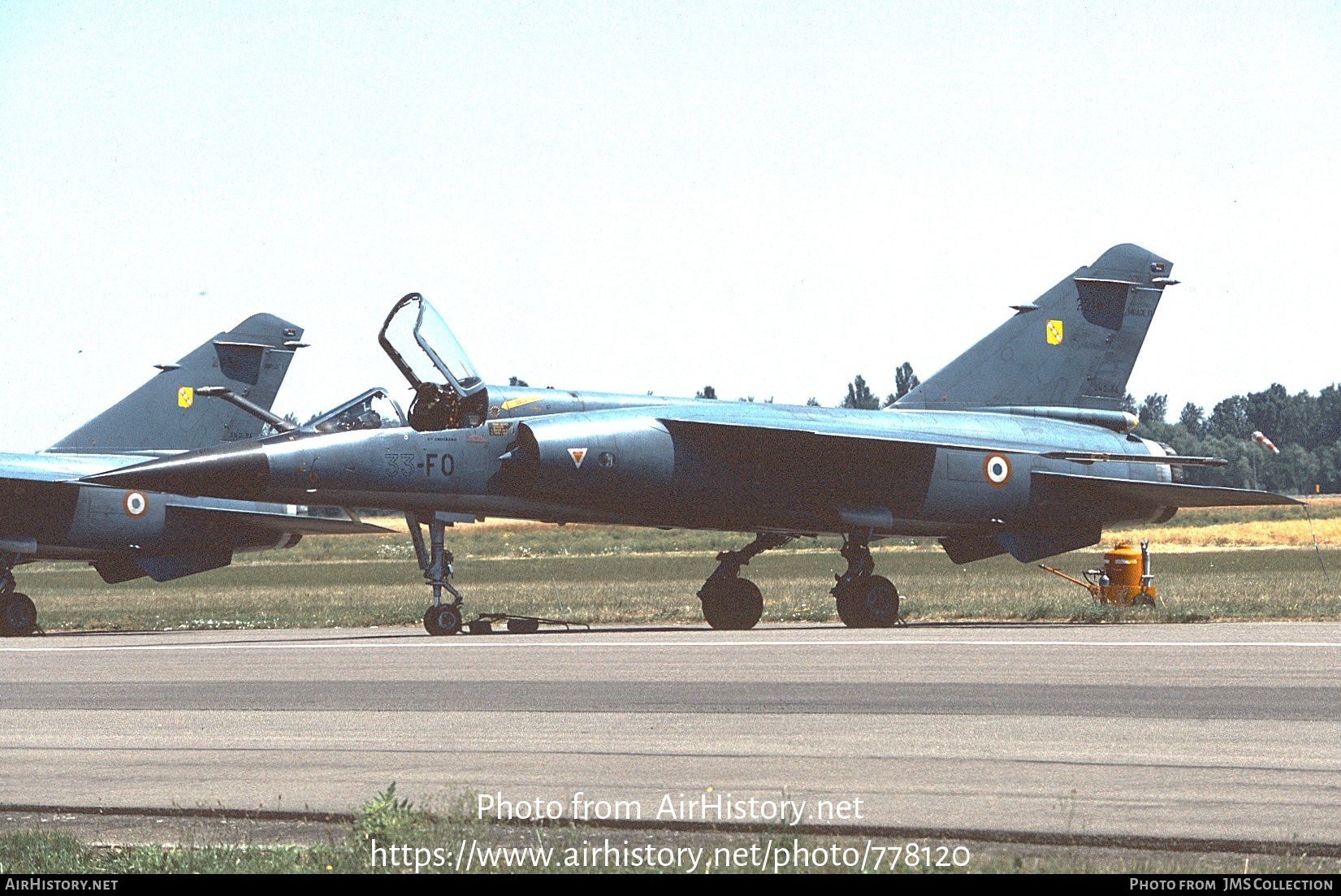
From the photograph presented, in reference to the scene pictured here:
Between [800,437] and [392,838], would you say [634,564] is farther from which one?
[392,838]

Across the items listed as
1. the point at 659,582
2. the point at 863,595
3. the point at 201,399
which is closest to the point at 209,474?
the point at 863,595

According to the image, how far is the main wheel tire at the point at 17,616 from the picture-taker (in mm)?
26234

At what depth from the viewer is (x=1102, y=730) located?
10.2 meters

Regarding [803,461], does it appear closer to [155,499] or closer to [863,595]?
[863,595]

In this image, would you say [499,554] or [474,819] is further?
[499,554]

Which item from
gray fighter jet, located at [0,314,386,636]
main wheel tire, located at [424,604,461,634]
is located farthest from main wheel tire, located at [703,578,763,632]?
gray fighter jet, located at [0,314,386,636]

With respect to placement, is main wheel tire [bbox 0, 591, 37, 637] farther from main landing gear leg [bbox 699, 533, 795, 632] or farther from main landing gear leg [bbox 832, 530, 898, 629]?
main landing gear leg [bbox 832, 530, 898, 629]

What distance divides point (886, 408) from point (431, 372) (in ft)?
22.9

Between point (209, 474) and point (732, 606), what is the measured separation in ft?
23.6

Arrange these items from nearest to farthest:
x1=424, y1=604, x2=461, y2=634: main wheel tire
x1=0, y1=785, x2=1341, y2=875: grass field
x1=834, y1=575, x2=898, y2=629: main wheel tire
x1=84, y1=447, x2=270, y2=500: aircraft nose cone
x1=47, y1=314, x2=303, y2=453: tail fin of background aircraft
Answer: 1. x1=0, y1=785, x2=1341, y2=875: grass field
2. x1=84, y1=447, x2=270, y2=500: aircraft nose cone
3. x1=424, y1=604, x2=461, y2=634: main wheel tire
4. x1=834, y1=575, x2=898, y2=629: main wheel tire
5. x1=47, y1=314, x2=303, y2=453: tail fin of background aircraft

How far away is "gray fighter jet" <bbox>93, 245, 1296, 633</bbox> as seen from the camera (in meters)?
20.8

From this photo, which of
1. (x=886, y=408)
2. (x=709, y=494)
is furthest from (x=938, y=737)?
(x=886, y=408)

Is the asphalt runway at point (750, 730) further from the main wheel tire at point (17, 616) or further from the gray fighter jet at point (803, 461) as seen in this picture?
the main wheel tire at point (17, 616)

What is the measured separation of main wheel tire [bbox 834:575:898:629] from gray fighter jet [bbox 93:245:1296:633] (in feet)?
0.09
